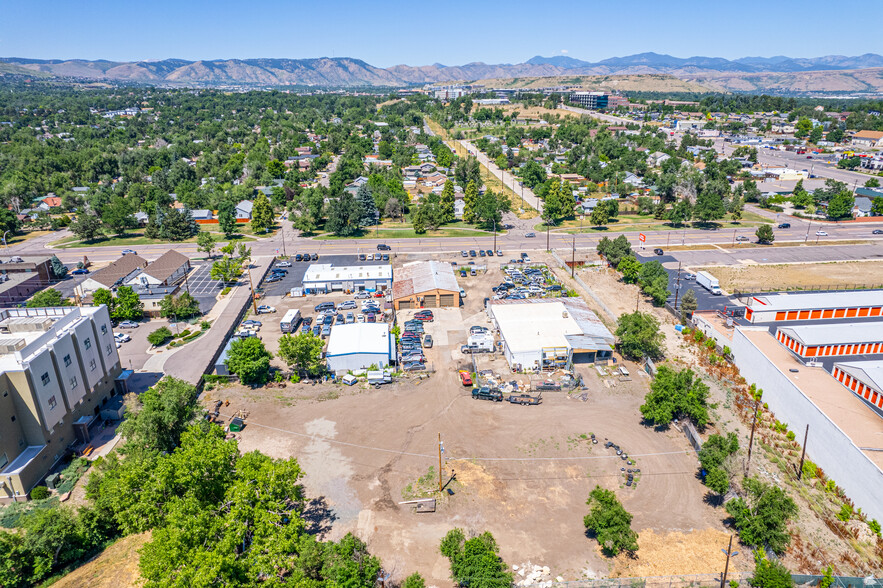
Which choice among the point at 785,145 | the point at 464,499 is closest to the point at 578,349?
the point at 464,499

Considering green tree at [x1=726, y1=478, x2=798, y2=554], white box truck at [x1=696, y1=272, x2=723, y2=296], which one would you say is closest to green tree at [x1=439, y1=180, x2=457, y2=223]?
white box truck at [x1=696, y1=272, x2=723, y2=296]

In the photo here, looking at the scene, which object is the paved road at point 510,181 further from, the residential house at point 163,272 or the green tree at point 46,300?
the green tree at point 46,300

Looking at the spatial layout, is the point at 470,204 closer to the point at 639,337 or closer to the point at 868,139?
the point at 639,337

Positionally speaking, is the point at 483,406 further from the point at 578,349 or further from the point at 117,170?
the point at 117,170

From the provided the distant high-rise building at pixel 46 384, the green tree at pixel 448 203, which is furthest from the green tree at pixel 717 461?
the green tree at pixel 448 203

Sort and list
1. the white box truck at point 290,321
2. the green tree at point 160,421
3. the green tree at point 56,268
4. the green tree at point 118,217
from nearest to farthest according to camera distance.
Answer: the green tree at point 160,421
the white box truck at point 290,321
the green tree at point 56,268
the green tree at point 118,217

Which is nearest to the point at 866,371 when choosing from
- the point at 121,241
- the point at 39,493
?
the point at 39,493
